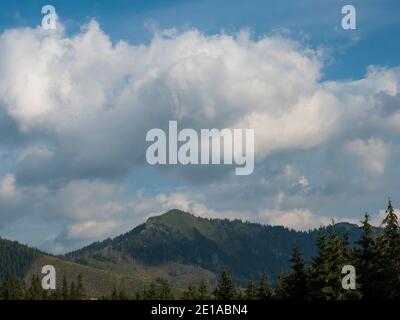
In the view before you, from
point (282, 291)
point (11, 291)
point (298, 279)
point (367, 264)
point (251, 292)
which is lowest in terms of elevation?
point (11, 291)

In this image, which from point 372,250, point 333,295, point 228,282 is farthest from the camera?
point 228,282

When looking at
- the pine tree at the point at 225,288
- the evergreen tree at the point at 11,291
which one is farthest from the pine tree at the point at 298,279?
the evergreen tree at the point at 11,291

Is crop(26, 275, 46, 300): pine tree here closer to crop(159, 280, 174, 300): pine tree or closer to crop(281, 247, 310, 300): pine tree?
crop(159, 280, 174, 300): pine tree

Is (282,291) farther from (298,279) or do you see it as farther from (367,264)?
(367,264)

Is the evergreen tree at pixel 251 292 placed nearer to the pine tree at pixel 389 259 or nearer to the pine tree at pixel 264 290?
the pine tree at pixel 264 290

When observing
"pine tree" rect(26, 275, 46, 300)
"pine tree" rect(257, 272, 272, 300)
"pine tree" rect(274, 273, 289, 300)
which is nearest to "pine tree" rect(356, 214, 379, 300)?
"pine tree" rect(274, 273, 289, 300)

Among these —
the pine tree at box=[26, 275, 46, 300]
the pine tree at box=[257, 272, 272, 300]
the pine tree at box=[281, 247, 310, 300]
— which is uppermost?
the pine tree at box=[281, 247, 310, 300]

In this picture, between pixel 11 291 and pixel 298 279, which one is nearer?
pixel 298 279

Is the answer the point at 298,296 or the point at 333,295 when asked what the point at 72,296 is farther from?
the point at 333,295

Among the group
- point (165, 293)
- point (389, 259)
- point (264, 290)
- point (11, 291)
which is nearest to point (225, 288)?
point (264, 290)
